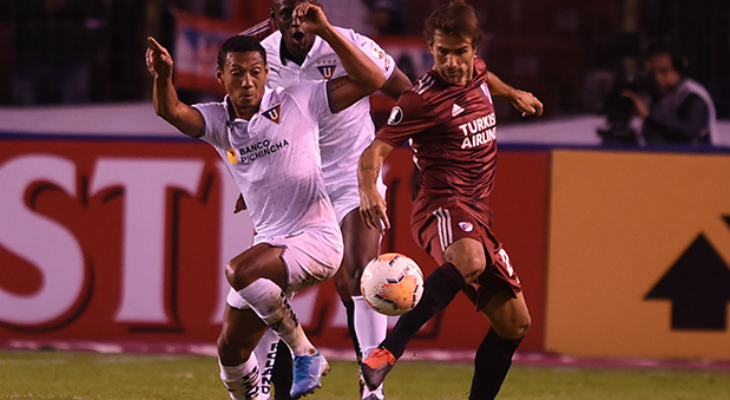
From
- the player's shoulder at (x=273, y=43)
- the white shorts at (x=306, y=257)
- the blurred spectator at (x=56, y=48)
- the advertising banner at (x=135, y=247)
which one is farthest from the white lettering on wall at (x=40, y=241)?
the white shorts at (x=306, y=257)

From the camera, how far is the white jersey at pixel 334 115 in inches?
247

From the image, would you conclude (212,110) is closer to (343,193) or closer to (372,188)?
(372,188)

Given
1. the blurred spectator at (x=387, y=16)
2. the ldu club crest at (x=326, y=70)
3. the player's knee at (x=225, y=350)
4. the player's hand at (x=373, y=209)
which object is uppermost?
the ldu club crest at (x=326, y=70)

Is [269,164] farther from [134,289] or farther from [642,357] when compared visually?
[642,357]

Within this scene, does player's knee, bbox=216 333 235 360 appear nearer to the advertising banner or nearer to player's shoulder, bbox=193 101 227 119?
player's shoulder, bbox=193 101 227 119

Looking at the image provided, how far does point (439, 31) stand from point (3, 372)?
3389 millimetres

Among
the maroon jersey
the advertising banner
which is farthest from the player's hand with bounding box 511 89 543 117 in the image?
the advertising banner

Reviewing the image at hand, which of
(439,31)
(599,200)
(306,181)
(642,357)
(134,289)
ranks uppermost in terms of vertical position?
(439,31)

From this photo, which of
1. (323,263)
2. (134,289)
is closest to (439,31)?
(323,263)

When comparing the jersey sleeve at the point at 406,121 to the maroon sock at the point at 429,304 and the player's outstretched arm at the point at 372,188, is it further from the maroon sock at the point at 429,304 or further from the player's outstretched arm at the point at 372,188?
the maroon sock at the point at 429,304

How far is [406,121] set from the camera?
5578 millimetres

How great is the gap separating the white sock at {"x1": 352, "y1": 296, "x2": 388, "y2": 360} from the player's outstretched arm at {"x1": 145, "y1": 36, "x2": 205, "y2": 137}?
125 centimetres

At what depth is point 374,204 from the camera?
5.27 metres

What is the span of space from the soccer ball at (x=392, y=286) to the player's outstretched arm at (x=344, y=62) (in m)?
0.75
